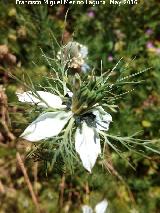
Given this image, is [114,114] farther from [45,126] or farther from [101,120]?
[45,126]

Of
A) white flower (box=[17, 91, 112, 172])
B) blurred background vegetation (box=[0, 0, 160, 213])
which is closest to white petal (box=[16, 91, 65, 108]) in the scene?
white flower (box=[17, 91, 112, 172])

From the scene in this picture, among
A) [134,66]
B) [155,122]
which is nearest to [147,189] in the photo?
[155,122]

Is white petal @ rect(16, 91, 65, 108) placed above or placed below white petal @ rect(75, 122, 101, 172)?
above

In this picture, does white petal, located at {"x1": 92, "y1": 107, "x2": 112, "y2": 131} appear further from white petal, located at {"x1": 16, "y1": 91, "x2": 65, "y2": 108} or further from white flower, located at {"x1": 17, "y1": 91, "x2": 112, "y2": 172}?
white petal, located at {"x1": 16, "y1": 91, "x2": 65, "y2": 108}

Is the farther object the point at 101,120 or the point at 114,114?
the point at 114,114

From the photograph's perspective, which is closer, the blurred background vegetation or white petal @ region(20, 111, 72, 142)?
white petal @ region(20, 111, 72, 142)

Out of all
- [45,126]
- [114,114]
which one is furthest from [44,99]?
[114,114]

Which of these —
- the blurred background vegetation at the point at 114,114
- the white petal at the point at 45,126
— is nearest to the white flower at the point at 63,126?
the white petal at the point at 45,126
